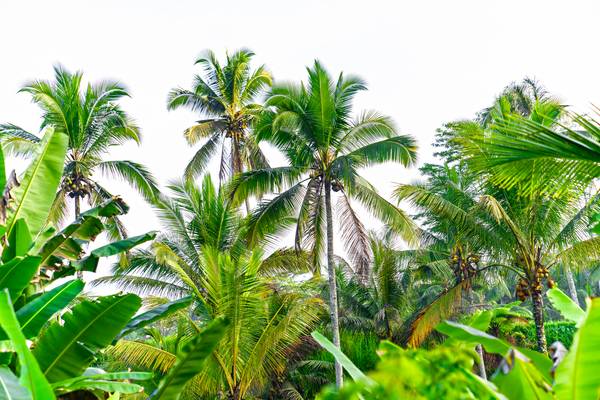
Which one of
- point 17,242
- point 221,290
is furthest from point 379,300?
point 17,242

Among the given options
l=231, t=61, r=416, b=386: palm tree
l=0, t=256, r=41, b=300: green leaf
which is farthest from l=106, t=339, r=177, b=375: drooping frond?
l=0, t=256, r=41, b=300: green leaf

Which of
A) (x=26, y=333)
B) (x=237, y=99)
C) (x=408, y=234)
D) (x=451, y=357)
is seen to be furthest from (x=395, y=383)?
(x=237, y=99)

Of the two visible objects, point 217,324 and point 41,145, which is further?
point 41,145

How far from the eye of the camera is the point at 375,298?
21.2 meters

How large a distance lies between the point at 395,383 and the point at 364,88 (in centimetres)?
1550

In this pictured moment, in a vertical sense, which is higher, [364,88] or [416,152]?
[364,88]

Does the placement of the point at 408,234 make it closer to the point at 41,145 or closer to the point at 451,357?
the point at 41,145

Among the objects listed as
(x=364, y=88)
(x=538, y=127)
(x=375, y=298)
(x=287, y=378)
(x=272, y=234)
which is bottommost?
(x=287, y=378)

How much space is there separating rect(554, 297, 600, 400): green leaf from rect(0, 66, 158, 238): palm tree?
1628cm

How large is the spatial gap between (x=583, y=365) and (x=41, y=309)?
3.47 metres

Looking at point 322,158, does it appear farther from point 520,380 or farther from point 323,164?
point 520,380

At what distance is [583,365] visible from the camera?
4.85ft

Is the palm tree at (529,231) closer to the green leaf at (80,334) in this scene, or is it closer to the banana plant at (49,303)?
the banana plant at (49,303)

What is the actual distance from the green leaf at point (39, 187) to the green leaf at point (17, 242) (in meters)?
0.46
